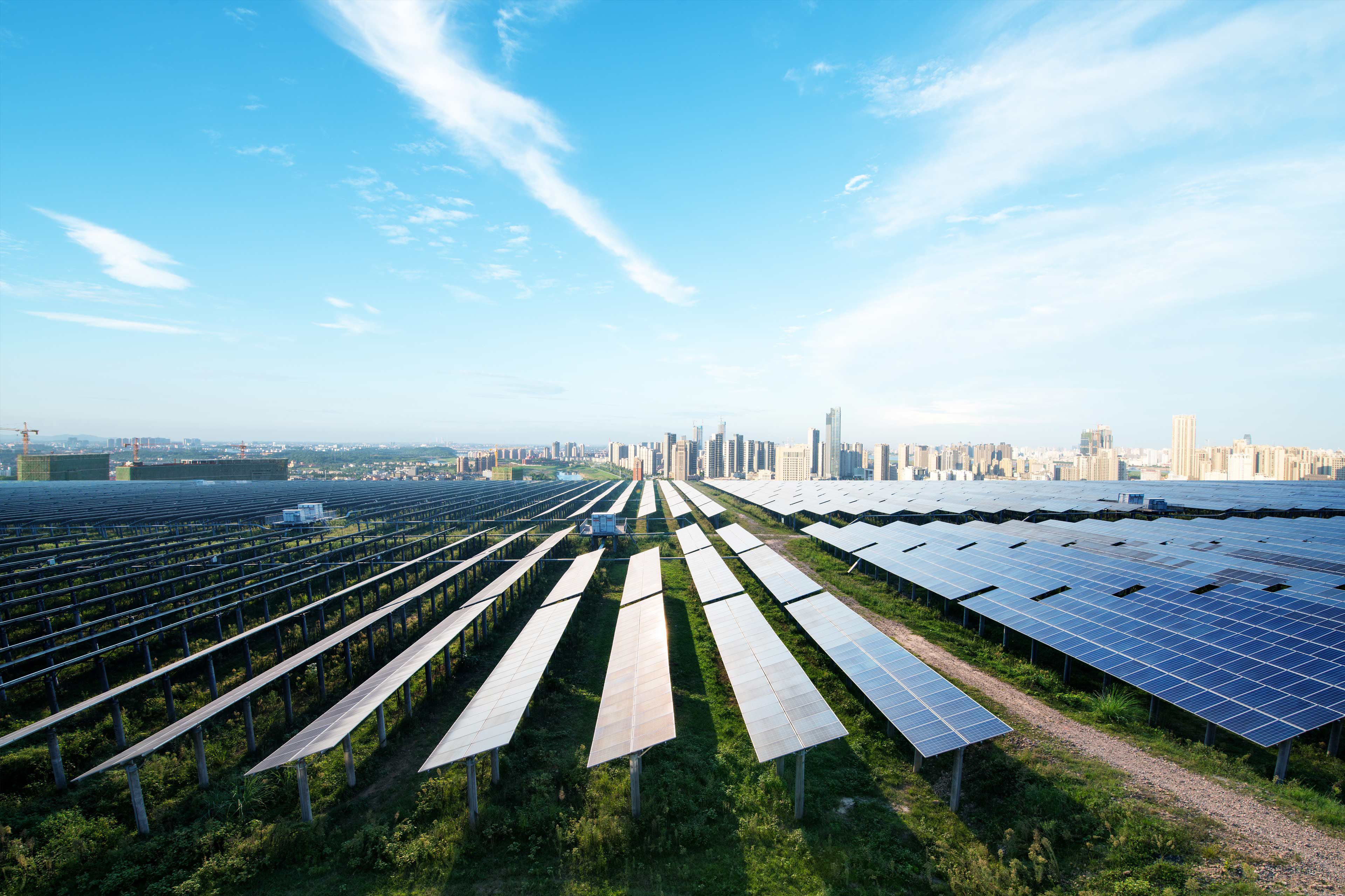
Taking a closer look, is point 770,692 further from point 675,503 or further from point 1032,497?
point 675,503

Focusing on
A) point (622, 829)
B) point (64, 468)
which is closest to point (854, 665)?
point (622, 829)

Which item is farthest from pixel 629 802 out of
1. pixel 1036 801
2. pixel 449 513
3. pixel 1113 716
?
pixel 449 513

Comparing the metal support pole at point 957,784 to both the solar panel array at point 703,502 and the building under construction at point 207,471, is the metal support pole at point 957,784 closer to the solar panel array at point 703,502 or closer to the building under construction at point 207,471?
the solar panel array at point 703,502

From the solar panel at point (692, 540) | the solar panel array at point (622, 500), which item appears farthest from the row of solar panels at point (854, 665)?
the solar panel array at point (622, 500)

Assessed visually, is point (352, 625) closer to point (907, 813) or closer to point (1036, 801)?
point (907, 813)

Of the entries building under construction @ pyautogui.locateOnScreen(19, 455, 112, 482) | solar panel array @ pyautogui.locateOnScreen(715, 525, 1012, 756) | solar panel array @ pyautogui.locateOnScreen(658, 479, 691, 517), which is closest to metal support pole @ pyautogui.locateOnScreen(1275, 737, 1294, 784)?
solar panel array @ pyautogui.locateOnScreen(715, 525, 1012, 756)

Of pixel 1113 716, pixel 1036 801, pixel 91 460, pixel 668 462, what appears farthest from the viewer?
pixel 668 462
